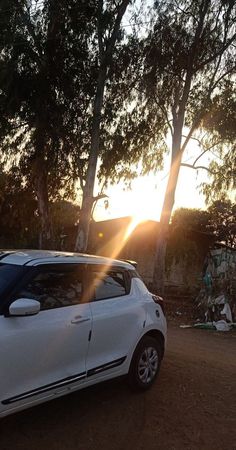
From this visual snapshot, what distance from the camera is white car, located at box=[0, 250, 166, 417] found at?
4543 mm

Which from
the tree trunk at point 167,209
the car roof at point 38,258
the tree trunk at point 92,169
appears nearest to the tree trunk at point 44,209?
the tree trunk at point 92,169

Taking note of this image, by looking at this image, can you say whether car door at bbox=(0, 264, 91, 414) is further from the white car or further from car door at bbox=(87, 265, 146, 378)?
car door at bbox=(87, 265, 146, 378)

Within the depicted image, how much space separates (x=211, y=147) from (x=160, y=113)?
217 centimetres

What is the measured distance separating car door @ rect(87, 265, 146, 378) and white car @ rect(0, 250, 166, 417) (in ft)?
0.03

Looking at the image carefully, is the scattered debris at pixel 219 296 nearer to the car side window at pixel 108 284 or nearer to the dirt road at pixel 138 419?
the dirt road at pixel 138 419

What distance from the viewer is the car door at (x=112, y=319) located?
216 inches

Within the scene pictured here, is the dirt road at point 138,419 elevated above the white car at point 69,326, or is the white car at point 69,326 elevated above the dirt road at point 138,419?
the white car at point 69,326

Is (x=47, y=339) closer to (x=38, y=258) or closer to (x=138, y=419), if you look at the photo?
(x=38, y=258)

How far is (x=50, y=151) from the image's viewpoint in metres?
17.7

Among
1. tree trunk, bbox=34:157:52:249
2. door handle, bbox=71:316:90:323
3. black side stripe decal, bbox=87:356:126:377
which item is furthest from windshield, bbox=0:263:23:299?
tree trunk, bbox=34:157:52:249

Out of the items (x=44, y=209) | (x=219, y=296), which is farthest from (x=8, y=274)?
(x=44, y=209)

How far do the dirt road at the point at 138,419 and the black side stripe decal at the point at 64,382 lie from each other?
0.41 m

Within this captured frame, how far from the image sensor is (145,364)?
6.40m

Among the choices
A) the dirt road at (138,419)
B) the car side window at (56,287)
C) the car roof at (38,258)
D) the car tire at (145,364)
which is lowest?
the dirt road at (138,419)
